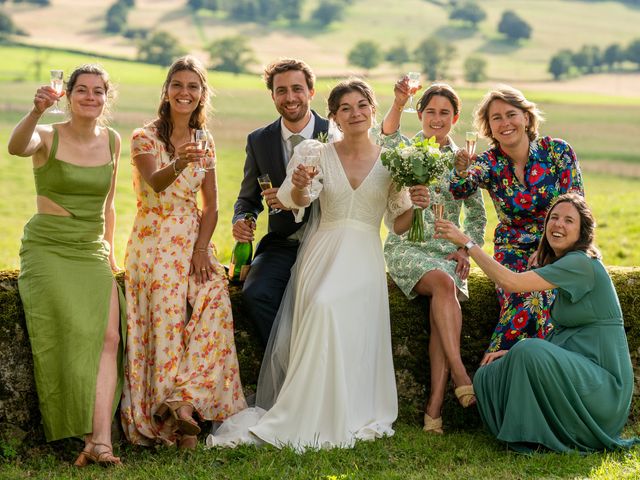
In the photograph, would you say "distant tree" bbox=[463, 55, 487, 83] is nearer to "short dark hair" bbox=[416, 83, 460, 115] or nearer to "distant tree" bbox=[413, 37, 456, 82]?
"distant tree" bbox=[413, 37, 456, 82]

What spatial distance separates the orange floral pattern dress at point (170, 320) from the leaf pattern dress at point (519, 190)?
6.72 feet

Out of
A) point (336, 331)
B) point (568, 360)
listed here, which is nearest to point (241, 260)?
point (336, 331)

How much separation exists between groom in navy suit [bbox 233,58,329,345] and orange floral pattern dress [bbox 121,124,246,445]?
1.23ft

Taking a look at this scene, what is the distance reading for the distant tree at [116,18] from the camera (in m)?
59.9

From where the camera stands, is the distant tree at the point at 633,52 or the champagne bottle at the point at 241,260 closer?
the champagne bottle at the point at 241,260

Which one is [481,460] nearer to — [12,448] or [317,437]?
[317,437]

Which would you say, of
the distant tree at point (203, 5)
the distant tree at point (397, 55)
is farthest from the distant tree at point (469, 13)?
the distant tree at point (203, 5)

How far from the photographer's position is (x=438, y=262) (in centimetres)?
703

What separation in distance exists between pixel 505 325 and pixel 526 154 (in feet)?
4.48

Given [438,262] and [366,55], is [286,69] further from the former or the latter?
[366,55]

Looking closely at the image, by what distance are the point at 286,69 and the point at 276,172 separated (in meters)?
0.81

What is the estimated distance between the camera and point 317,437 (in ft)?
20.2

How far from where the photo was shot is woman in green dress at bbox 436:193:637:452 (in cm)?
611

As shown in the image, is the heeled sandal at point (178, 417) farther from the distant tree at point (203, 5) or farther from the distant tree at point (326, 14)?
the distant tree at point (326, 14)
